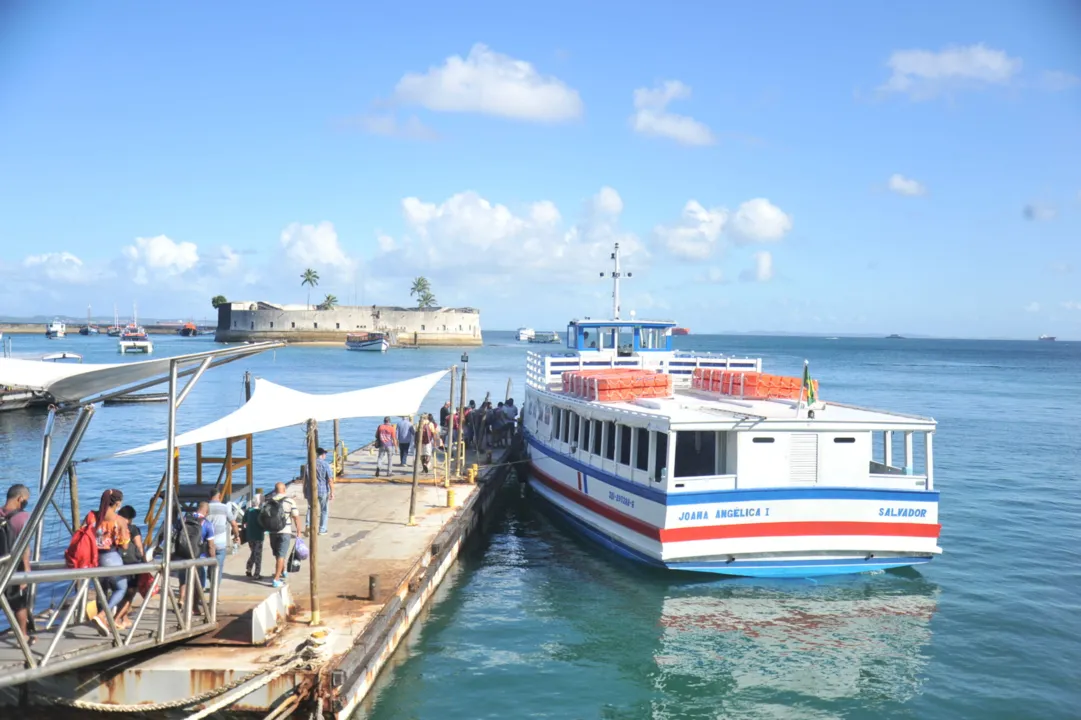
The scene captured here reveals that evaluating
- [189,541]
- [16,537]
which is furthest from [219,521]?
[16,537]

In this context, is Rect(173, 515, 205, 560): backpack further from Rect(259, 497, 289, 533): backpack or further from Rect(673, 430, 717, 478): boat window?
Rect(673, 430, 717, 478): boat window

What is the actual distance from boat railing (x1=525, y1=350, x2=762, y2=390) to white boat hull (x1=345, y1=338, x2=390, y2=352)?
9900 centimetres

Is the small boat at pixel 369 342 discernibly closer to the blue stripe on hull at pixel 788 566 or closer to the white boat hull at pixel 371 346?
the white boat hull at pixel 371 346

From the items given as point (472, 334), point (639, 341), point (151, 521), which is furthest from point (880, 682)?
point (472, 334)

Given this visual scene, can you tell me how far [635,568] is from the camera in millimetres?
18031

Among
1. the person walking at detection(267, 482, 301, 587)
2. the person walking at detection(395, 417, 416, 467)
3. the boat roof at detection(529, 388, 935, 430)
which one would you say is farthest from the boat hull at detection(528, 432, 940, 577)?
the person walking at detection(395, 417, 416, 467)

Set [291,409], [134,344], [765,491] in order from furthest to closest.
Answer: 1. [134,344]
2. [765,491]
3. [291,409]

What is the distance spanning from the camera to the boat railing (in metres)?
25.5

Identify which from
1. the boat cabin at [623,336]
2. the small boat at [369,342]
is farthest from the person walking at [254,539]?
the small boat at [369,342]

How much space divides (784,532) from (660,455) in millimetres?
2971

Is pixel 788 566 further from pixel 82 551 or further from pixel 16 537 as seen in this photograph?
pixel 16 537

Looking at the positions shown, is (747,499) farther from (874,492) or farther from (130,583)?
(130,583)

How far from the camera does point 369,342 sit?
125875 mm

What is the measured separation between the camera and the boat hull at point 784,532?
52.0ft
